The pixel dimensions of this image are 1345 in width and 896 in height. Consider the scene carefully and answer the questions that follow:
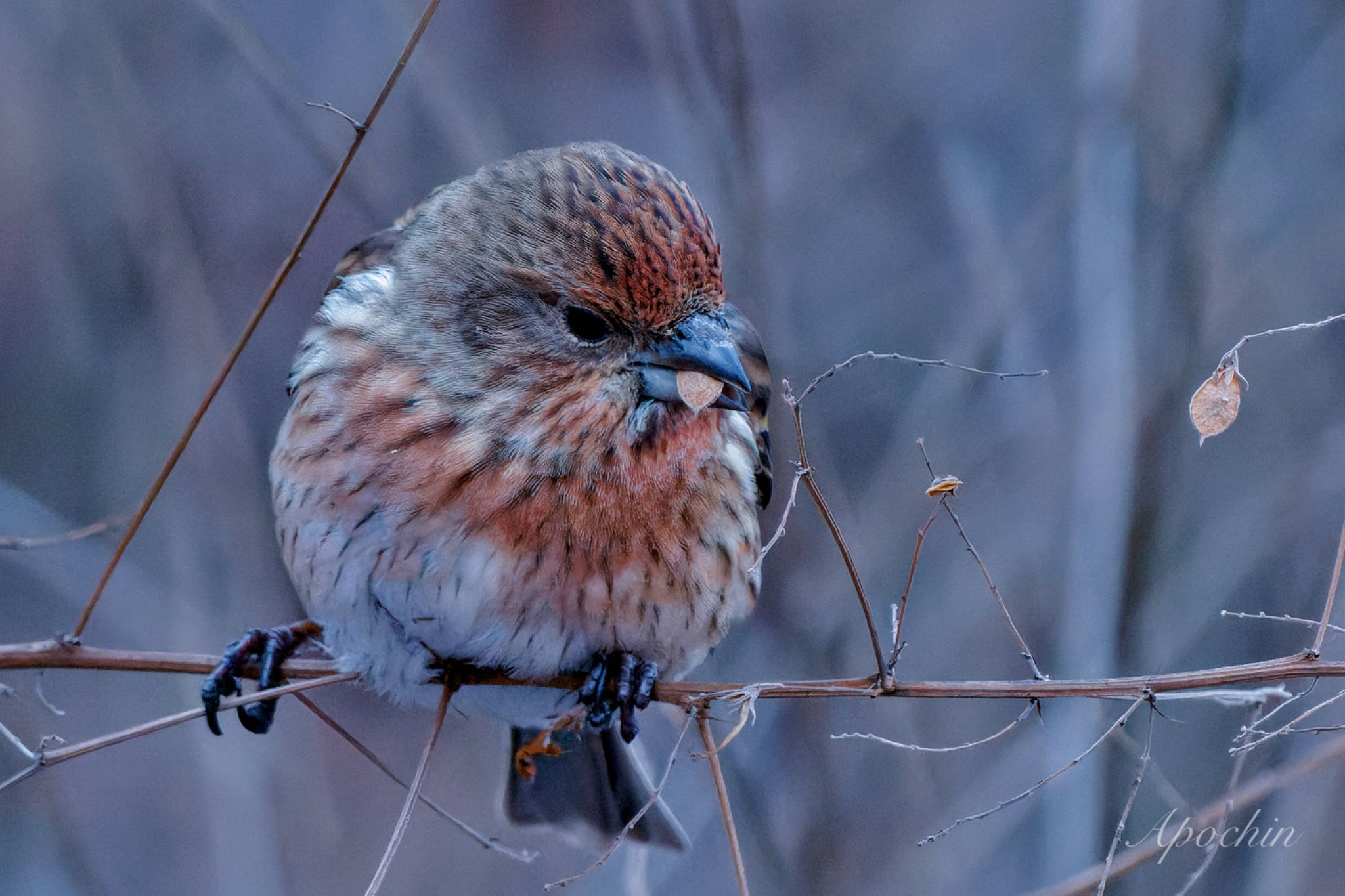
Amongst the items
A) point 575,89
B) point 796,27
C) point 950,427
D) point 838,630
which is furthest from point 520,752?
point 796,27

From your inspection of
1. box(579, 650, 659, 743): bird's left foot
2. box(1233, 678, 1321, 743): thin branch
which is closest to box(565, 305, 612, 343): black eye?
box(579, 650, 659, 743): bird's left foot

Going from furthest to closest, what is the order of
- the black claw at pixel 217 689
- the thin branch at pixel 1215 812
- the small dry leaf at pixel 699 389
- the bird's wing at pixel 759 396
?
the bird's wing at pixel 759 396
the black claw at pixel 217 689
the small dry leaf at pixel 699 389
the thin branch at pixel 1215 812

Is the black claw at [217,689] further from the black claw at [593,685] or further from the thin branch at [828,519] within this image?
the thin branch at [828,519]

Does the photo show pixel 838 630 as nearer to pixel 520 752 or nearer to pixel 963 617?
pixel 963 617

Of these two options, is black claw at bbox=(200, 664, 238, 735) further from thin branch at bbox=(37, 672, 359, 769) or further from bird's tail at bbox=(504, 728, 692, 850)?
bird's tail at bbox=(504, 728, 692, 850)

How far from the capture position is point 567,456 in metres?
2.99

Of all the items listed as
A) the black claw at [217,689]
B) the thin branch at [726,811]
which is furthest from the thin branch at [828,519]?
the black claw at [217,689]

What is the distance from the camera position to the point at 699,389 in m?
2.87

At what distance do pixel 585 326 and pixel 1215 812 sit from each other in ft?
6.14

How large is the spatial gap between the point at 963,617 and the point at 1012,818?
74 centimetres

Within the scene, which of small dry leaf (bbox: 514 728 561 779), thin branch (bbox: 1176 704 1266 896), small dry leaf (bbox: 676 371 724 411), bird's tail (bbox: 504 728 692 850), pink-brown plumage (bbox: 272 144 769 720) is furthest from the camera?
bird's tail (bbox: 504 728 692 850)
